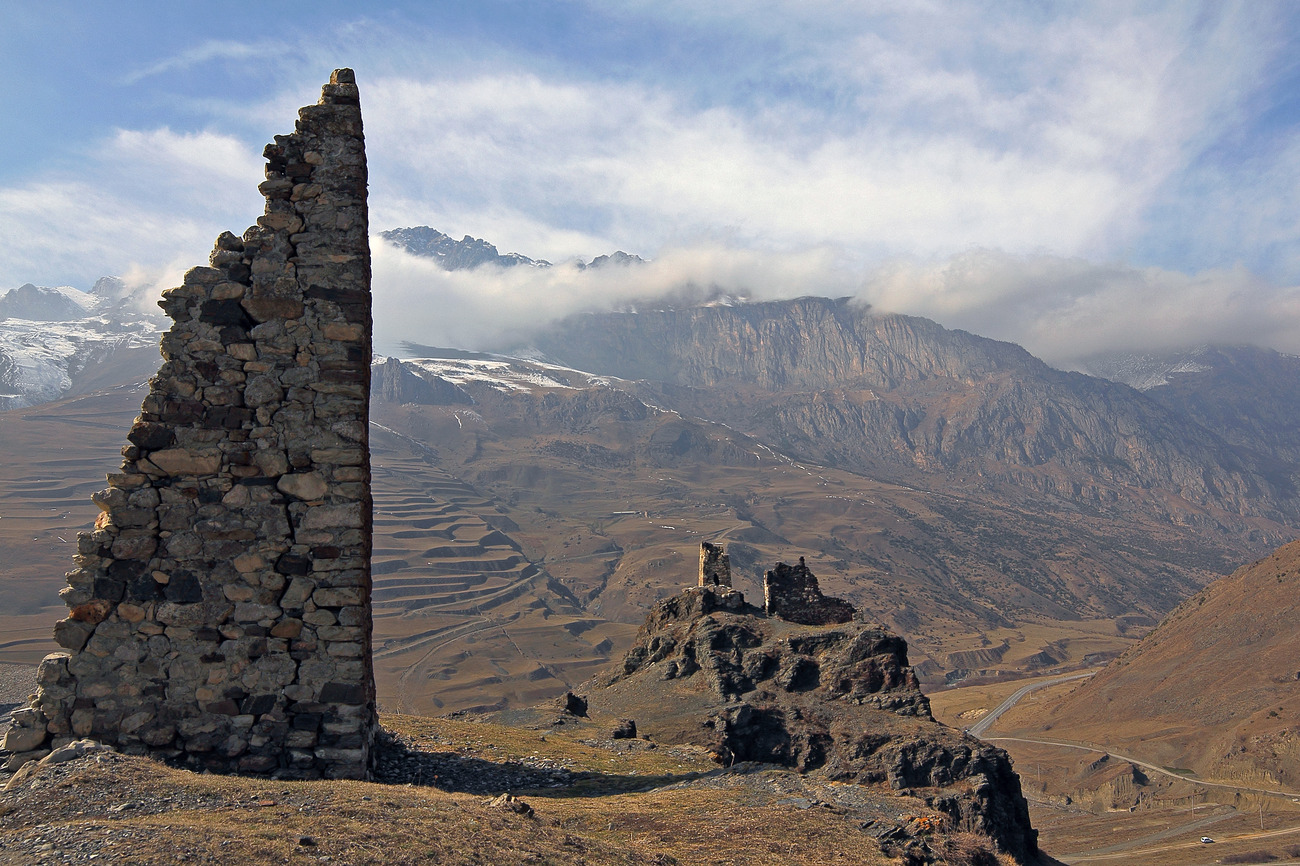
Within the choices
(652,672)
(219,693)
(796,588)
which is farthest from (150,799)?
(796,588)

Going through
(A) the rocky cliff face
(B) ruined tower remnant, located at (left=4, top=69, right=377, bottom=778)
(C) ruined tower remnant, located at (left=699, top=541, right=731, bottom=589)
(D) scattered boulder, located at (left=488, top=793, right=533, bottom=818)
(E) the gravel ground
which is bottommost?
(A) the rocky cliff face

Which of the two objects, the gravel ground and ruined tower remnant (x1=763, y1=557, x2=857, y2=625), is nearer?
the gravel ground

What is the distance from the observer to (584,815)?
13.2m

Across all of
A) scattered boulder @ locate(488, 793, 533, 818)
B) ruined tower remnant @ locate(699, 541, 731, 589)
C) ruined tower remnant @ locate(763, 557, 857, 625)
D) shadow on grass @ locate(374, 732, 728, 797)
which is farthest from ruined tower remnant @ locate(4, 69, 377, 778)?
ruined tower remnant @ locate(699, 541, 731, 589)

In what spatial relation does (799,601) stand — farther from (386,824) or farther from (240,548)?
(386,824)

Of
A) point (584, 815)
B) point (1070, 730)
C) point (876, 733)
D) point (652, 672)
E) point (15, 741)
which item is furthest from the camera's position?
point (1070, 730)

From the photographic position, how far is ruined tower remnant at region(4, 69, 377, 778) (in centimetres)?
1109

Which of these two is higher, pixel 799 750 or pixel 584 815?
pixel 584 815

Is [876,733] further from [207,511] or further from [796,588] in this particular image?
[207,511]

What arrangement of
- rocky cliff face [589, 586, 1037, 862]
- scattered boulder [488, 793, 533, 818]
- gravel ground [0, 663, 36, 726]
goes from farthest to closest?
rocky cliff face [589, 586, 1037, 862] < gravel ground [0, 663, 36, 726] < scattered boulder [488, 793, 533, 818]

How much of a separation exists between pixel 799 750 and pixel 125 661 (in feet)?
79.2

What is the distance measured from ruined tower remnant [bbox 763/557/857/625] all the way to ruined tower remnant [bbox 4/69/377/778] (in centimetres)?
3362

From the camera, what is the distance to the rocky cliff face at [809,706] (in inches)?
1165

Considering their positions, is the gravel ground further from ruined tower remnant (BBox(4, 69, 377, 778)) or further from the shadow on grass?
ruined tower remnant (BBox(4, 69, 377, 778))
